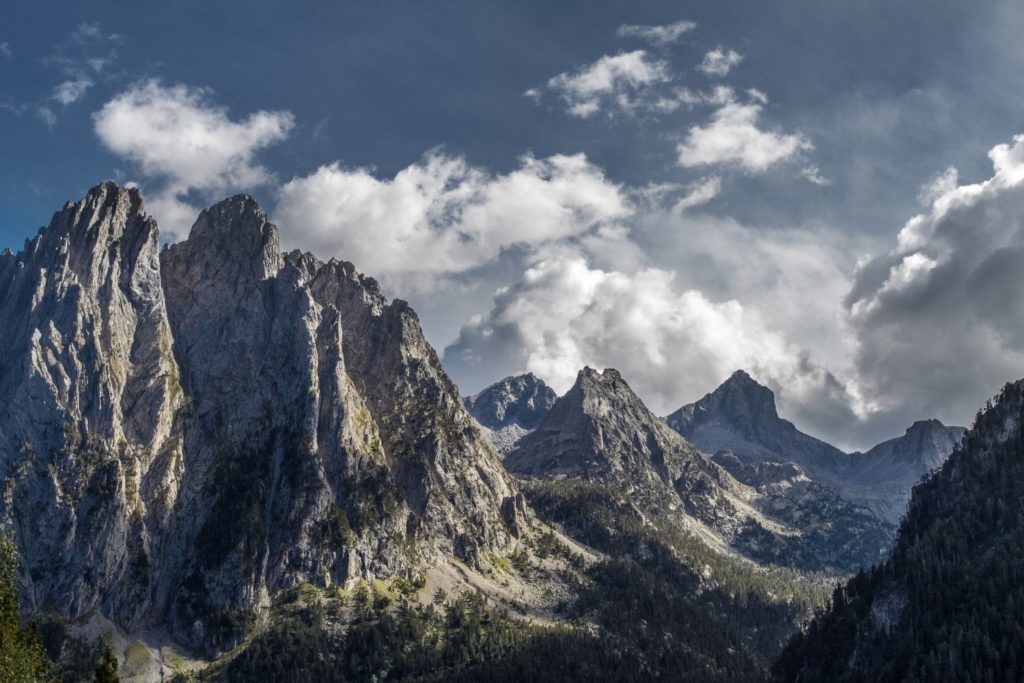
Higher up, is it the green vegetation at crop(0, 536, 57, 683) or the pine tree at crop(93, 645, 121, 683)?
the green vegetation at crop(0, 536, 57, 683)

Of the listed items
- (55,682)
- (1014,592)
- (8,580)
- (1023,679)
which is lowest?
(1023,679)

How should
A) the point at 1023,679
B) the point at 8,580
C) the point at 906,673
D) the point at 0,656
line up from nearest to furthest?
the point at 0,656, the point at 8,580, the point at 1023,679, the point at 906,673

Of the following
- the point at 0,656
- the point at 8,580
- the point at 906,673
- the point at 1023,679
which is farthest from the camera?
the point at 906,673

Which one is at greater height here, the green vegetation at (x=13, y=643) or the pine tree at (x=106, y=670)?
the green vegetation at (x=13, y=643)

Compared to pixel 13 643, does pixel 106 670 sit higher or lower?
lower

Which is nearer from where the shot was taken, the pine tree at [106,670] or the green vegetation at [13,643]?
the green vegetation at [13,643]

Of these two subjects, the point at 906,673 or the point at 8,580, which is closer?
the point at 8,580

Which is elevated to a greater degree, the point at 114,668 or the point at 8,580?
the point at 8,580

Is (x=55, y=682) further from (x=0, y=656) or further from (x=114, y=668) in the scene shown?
(x=0, y=656)

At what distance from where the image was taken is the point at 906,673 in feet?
638

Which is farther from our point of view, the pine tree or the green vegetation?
the pine tree

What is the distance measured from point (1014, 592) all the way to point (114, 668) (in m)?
208

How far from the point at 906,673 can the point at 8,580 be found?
20139cm

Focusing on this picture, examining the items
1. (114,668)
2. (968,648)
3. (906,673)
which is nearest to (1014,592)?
(968,648)
